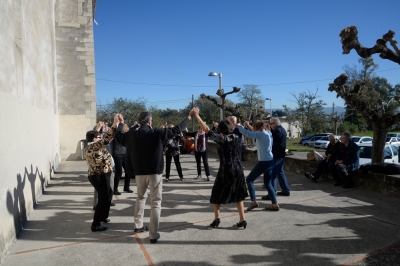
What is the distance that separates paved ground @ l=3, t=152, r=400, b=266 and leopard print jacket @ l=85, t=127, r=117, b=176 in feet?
2.99

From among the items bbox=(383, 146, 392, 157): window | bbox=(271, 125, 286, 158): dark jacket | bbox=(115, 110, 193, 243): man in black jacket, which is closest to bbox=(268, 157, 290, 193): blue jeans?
bbox=(271, 125, 286, 158): dark jacket

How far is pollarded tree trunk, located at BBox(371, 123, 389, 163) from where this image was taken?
26.7ft

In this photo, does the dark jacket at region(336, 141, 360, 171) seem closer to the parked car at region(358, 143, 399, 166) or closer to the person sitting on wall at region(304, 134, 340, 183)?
the person sitting on wall at region(304, 134, 340, 183)

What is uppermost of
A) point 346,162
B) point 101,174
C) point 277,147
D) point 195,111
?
point 195,111

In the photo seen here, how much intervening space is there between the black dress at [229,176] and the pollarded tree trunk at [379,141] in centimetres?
525

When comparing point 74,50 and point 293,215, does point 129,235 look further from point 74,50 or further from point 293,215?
point 74,50

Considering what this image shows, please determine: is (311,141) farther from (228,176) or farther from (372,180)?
(228,176)

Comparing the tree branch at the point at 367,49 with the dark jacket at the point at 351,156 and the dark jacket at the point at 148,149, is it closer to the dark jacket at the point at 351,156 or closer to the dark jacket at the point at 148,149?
the dark jacket at the point at 351,156

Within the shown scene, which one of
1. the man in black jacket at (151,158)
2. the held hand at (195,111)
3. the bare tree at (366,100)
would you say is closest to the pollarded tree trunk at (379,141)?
the bare tree at (366,100)

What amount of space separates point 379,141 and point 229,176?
5.48 meters

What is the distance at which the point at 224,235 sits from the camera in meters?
4.46

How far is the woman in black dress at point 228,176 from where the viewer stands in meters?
4.68

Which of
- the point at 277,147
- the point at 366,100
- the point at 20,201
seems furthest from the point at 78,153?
the point at 366,100

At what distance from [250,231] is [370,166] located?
399 centimetres
